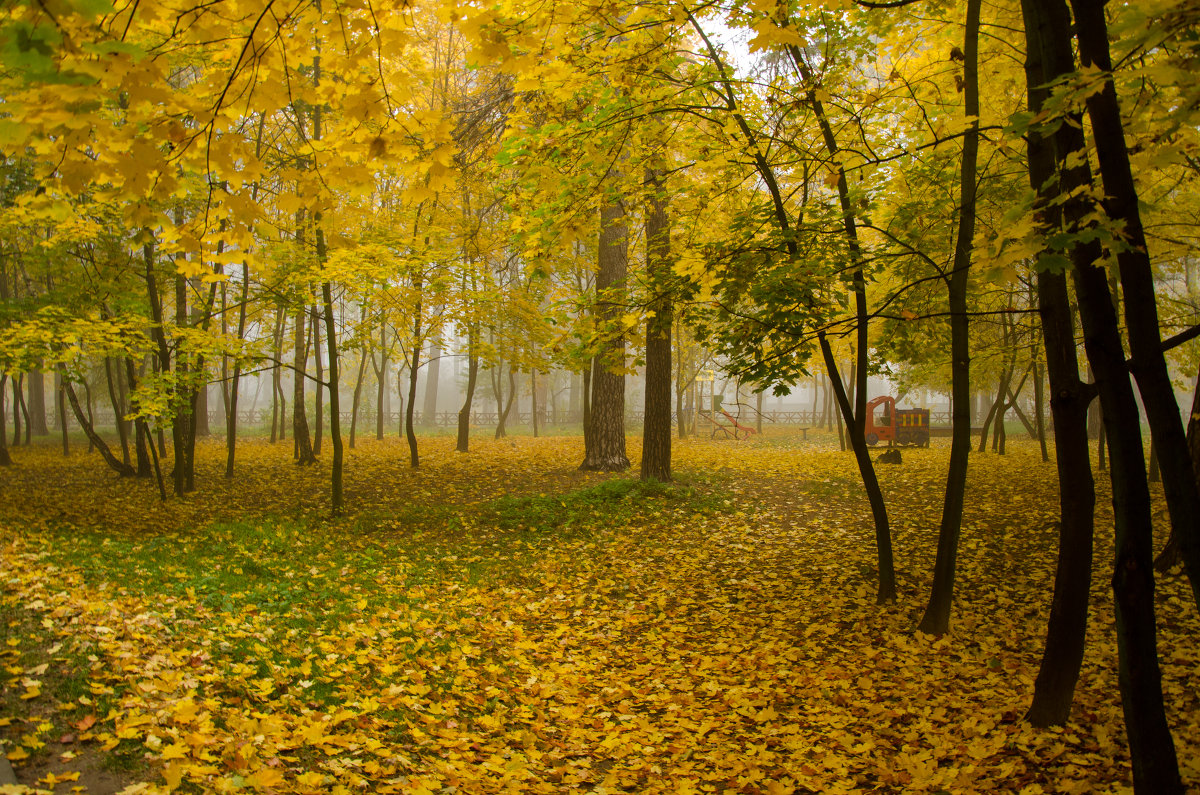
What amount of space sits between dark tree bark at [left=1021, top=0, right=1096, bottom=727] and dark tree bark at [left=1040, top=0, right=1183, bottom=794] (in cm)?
84

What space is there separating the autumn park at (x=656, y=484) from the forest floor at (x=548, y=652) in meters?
0.03

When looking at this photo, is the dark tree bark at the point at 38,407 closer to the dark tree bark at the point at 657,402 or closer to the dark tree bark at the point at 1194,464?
the dark tree bark at the point at 657,402

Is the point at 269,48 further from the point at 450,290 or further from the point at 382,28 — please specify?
the point at 450,290

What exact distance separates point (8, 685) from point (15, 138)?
2.53m

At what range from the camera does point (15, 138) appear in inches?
77.2

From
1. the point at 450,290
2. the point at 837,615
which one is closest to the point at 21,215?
the point at 450,290

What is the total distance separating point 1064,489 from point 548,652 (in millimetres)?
3592

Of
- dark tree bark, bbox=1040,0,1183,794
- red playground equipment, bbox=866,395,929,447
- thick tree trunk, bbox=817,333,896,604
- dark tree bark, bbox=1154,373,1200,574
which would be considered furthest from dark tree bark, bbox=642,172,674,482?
red playground equipment, bbox=866,395,929,447

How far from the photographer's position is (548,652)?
16.3 ft

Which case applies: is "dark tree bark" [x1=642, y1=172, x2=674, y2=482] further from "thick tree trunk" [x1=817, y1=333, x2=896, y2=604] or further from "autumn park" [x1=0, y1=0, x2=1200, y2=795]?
"thick tree trunk" [x1=817, y1=333, x2=896, y2=604]

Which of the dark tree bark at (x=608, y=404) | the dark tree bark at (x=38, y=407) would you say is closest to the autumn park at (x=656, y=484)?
the dark tree bark at (x=608, y=404)

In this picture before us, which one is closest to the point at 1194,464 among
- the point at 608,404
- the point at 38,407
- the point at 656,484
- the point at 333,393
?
the point at 656,484

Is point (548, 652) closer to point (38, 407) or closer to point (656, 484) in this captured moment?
point (656, 484)

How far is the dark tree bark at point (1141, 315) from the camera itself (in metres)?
2.28
